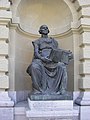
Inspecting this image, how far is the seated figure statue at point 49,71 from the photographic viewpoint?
6133mm

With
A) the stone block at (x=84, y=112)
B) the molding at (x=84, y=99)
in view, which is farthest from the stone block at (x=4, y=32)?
the stone block at (x=84, y=112)

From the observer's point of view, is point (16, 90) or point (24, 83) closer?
point (16, 90)

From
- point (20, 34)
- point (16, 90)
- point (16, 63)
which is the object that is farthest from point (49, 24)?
point (16, 90)

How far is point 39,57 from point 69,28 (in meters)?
1.71

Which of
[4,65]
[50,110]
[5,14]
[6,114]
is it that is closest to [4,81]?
[4,65]

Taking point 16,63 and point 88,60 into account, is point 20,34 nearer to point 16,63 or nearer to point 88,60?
point 16,63

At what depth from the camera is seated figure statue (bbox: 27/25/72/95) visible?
241 inches

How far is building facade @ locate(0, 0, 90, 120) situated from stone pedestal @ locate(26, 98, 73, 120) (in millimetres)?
571

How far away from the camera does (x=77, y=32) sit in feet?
24.1

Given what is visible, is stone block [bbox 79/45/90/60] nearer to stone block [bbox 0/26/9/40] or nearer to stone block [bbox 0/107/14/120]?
stone block [bbox 0/26/9/40]

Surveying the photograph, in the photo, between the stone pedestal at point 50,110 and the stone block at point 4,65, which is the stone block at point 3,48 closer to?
the stone block at point 4,65

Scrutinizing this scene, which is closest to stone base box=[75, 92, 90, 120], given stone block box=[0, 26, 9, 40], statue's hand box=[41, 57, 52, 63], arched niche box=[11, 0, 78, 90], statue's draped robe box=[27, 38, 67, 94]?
arched niche box=[11, 0, 78, 90]

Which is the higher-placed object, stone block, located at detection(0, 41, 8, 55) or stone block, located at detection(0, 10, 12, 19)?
stone block, located at detection(0, 10, 12, 19)

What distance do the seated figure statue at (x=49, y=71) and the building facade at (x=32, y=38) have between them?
0.70m
